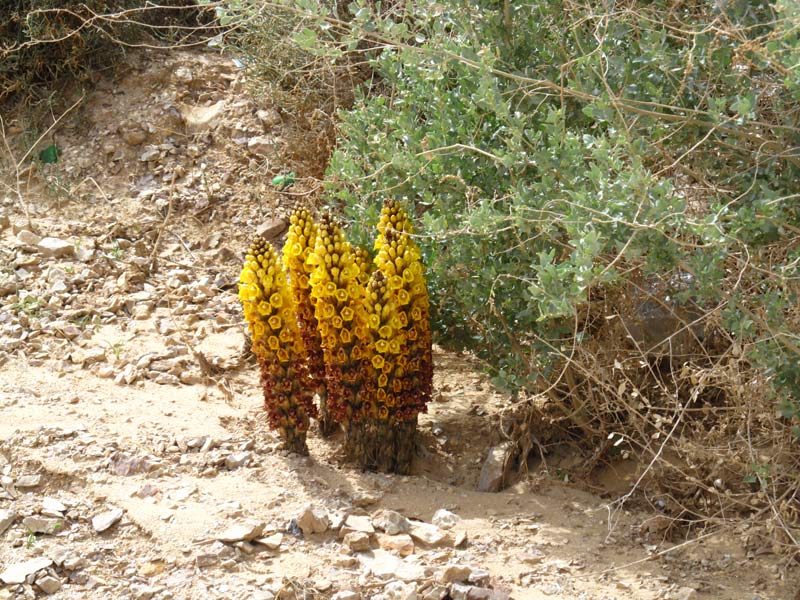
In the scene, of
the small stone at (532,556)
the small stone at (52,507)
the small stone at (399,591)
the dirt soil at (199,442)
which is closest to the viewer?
the small stone at (399,591)

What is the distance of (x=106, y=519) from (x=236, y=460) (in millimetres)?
581

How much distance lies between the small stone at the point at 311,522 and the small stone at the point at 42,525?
79 cm

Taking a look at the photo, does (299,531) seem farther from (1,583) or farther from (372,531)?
(1,583)

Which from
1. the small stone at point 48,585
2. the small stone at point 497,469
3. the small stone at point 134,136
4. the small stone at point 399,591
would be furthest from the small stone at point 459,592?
the small stone at point 134,136

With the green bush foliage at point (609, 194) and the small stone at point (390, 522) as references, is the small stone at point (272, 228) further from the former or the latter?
the small stone at point (390, 522)

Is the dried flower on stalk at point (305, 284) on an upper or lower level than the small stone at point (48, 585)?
upper

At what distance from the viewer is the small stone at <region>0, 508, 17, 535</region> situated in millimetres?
3424

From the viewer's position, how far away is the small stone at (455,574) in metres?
3.13

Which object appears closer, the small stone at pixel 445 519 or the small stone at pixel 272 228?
the small stone at pixel 445 519

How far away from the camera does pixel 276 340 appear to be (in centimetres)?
387

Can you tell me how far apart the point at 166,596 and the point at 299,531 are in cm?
49

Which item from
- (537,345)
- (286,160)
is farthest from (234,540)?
(286,160)

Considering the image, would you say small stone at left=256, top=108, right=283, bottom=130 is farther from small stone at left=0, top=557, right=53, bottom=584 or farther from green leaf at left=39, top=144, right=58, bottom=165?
small stone at left=0, top=557, right=53, bottom=584

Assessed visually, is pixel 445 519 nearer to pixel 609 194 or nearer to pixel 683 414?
pixel 683 414
